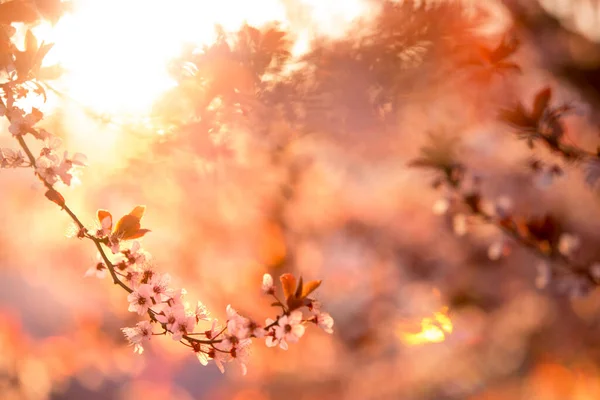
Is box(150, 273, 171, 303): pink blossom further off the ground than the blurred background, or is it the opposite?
the blurred background

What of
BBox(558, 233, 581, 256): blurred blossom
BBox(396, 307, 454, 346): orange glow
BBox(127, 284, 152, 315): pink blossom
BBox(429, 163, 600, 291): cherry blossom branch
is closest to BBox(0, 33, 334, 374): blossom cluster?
BBox(127, 284, 152, 315): pink blossom

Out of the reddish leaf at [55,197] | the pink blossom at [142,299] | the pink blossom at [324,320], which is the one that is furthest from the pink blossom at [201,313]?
the reddish leaf at [55,197]

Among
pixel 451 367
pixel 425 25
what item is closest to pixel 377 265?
pixel 451 367

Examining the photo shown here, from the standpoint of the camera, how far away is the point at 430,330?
4.82m

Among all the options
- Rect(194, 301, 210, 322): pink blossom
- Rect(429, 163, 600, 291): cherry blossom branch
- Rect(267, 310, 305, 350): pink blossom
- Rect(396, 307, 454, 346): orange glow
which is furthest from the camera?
Rect(396, 307, 454, 346): orange glow

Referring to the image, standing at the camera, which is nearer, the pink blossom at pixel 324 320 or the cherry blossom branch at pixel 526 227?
the pink blossom at pixel 324 320

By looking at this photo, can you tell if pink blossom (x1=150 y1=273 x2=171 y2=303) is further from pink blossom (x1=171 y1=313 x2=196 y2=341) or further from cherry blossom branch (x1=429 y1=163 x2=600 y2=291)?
cherry blossom branch (x1=429 y1=163 x2=600 y2=291)

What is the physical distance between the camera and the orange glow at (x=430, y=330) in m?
4.71

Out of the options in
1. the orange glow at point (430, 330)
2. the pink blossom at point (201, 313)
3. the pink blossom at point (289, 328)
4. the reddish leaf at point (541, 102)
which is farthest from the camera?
the orange glow at point (430, 330)

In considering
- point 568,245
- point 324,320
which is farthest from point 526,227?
point 324,320

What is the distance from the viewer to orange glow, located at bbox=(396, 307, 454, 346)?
471 centimetres

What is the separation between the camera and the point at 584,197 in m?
4.57

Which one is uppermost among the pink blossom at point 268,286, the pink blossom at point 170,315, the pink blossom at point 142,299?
the pink blossom at point 268,286

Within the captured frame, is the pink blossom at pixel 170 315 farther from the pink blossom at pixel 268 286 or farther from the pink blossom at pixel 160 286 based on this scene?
the pink blossom at pixel 268 286
